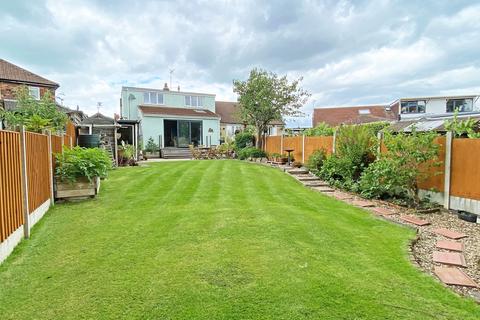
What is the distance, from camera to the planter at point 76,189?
6.56 metres

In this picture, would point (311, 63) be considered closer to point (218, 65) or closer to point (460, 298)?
point (218, 65)

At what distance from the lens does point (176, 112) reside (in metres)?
26.0

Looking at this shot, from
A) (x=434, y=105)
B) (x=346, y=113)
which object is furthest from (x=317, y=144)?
(x=346, y=113)

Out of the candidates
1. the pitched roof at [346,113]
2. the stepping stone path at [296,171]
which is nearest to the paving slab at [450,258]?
the stepping stone path at [296,171]

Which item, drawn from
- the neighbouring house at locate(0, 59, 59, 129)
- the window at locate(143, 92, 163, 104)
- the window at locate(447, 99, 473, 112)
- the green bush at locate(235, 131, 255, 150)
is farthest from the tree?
the window at locate(447, 99, 473, 112)

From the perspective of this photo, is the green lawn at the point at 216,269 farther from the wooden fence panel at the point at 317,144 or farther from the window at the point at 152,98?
the window at the point at 152,98

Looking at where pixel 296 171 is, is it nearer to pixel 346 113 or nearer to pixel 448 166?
pixel 448 166

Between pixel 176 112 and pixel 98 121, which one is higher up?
pixel 176 112

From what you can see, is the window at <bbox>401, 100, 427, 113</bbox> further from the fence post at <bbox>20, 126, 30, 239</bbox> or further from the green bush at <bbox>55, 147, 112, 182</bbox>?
the fence post at <bbox>20, 126, 30, 239</bbox>

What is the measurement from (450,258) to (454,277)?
72 centimetres

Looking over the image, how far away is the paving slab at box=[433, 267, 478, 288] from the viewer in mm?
3354

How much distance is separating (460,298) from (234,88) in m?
16.4

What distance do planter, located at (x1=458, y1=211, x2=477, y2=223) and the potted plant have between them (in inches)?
324

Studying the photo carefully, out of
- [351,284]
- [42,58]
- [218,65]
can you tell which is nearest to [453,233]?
[351,284]
